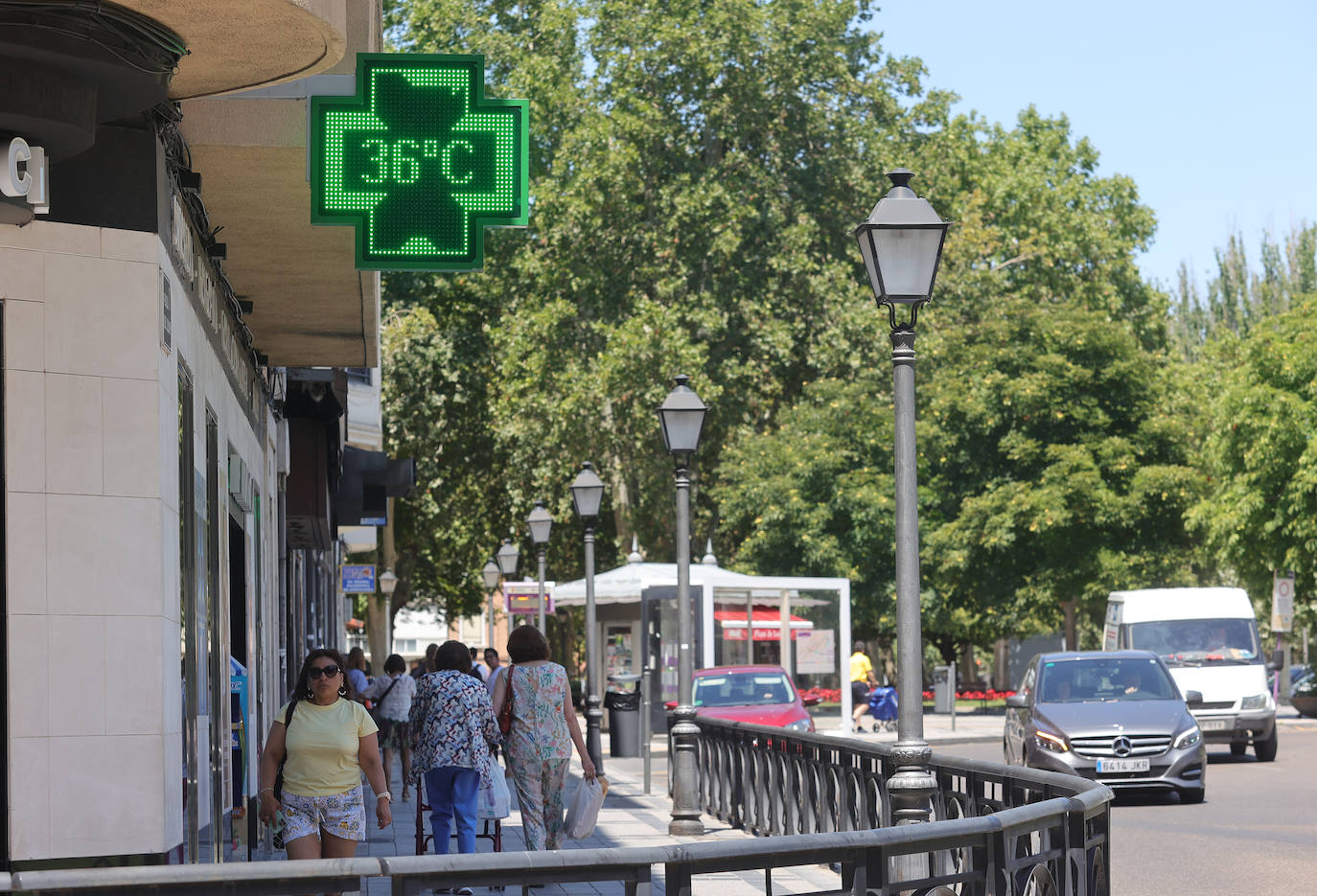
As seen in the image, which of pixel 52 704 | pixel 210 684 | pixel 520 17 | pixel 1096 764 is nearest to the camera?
pixel 52 704

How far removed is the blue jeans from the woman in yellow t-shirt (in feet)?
8.86

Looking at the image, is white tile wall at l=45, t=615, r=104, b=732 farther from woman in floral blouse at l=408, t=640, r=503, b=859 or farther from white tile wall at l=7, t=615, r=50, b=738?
woman in floral blouse at l=408, t=640, r=503, b=859

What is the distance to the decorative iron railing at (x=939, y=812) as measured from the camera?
612cm

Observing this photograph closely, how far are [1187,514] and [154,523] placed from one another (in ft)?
125

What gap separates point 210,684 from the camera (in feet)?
33.8

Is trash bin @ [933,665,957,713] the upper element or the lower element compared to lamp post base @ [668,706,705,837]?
lower

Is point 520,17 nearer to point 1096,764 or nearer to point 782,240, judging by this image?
point 782,240

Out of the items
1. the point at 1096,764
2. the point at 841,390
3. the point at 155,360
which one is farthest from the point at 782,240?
the point at 155,360

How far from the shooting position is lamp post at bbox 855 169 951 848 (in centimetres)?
893

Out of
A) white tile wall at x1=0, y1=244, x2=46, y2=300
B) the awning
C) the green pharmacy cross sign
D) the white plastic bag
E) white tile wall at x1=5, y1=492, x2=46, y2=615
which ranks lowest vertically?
the white plastic bag

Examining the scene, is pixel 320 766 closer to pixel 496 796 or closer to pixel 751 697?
pixel 496 796

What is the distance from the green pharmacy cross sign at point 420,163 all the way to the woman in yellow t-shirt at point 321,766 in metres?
2.23

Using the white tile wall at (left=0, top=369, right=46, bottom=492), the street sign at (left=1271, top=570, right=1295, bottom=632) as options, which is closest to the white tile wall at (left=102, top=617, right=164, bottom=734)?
the white tile wall at (left=0, top=369, right=46, bottom=492)

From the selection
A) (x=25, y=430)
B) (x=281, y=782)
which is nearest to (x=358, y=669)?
(x=281, y=782)
